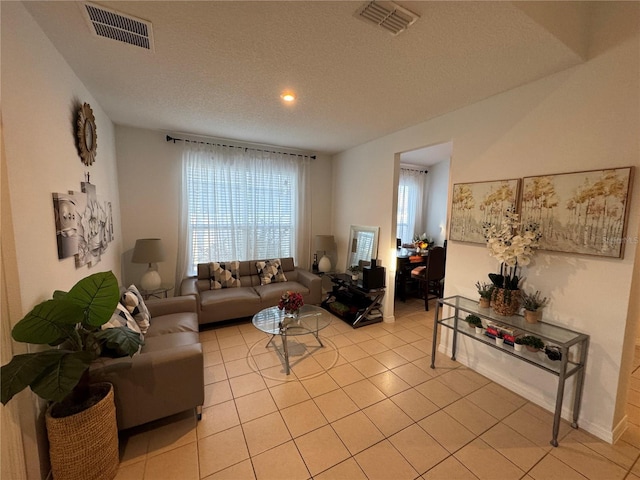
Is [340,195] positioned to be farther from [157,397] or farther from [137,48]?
[157,397]

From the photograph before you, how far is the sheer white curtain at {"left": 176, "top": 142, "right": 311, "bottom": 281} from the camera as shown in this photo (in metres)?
3.81

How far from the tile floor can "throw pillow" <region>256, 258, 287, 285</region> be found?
1.47m

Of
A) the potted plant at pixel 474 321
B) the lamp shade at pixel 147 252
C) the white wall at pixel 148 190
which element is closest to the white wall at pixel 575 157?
the potted plant at pixel 474 321

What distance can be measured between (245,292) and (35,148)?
2566 millimetres

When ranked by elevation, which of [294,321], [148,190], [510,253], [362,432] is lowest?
[362,432]

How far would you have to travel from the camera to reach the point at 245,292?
3621 millimetres

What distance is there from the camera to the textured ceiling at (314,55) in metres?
1.41

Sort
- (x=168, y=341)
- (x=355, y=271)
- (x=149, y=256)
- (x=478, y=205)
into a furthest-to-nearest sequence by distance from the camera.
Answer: (x=355, y=271) → (x=149, y=256) → (x=478, y=205) → (x=168, y=341)

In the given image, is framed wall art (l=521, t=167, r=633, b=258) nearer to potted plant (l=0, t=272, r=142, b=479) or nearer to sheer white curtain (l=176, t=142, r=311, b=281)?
potted plant (l=0, t=272, r=142, b=479)

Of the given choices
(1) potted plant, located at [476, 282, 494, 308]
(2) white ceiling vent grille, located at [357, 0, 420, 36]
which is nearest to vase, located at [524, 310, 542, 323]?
(1) potted plant, located at [476, 282, 494, 308]

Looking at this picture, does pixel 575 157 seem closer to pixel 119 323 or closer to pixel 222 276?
pixel 119 323

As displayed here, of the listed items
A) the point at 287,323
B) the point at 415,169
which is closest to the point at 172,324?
the point at 287,323

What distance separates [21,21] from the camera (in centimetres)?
134

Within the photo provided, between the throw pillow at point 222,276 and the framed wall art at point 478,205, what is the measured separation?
2914mm
